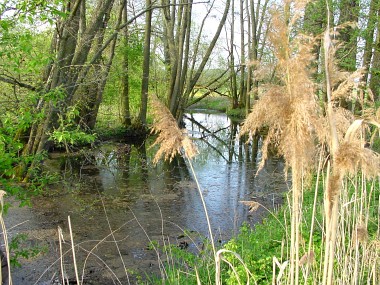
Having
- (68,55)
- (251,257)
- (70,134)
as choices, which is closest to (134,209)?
(68,55)

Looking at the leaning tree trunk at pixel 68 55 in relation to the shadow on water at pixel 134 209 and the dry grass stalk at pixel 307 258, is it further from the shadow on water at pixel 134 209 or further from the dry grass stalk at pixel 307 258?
the dry grass stalk at pixel 307 258

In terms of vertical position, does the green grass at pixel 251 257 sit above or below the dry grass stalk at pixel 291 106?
below

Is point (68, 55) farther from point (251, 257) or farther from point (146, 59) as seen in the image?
point (146, 59)

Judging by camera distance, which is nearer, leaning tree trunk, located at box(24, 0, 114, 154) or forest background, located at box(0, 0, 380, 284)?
forest background, located at box(0, 0, 380, 284)

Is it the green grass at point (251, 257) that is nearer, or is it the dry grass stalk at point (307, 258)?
the dry grass stalk at point (307, 258)

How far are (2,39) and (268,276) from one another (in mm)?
2935

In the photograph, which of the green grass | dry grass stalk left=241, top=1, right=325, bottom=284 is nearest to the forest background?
dry grass stalk left=241, top=1, right=325, bottom=284

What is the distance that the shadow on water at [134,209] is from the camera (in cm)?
427

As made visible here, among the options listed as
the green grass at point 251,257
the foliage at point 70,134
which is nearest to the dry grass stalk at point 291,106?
the green grass at point 251,257

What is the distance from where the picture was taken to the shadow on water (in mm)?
4270

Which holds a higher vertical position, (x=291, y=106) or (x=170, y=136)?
(x=291, y=106)

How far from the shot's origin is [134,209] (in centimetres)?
618

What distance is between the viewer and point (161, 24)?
703 inches

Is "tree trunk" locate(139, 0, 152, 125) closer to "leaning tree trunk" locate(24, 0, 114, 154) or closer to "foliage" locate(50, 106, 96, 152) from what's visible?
"leaning tree trunk" locate(24, 0, 114, 154)
